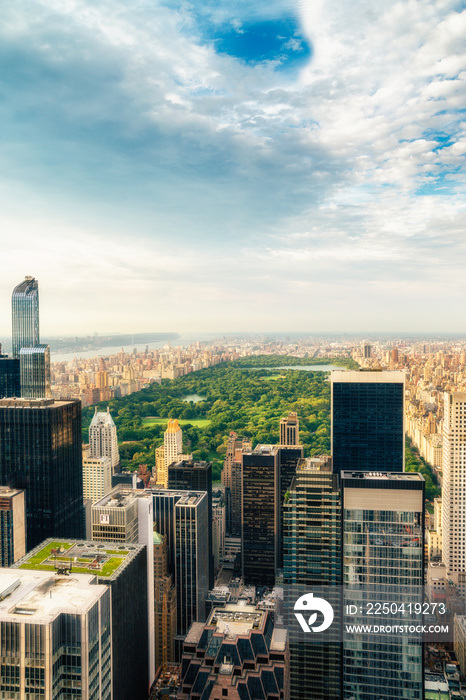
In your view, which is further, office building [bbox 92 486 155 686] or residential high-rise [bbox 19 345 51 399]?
residential high-rise [bbox 19 345 51 399]

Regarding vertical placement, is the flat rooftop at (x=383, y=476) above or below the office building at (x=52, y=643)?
above

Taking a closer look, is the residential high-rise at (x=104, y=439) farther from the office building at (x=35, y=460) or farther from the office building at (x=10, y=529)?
the office building at (x=10, y=529)

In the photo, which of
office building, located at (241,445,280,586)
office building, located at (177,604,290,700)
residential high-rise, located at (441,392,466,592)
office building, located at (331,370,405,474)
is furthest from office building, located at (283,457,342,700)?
office building, located at (241,445,280,586)

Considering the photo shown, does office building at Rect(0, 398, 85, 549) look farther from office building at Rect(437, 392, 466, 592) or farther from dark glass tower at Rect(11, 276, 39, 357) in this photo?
office building at Rect(437, 392, 466, 592)

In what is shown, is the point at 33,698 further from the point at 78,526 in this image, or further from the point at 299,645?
the point at 78,526

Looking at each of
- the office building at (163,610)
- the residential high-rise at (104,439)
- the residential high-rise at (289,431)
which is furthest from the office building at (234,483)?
the office building at (163,610)

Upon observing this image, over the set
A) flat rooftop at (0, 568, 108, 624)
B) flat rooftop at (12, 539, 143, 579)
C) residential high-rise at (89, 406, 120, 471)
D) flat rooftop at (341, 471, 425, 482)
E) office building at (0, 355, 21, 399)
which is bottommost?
residential high-rise at (89, 406, 120, 471)

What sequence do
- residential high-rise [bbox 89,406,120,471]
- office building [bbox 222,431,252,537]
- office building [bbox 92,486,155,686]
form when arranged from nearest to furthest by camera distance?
office building [bbox 92,486,155,686] → office building [bbox 222,431,252,537] → residential high-rise [bbox 89,406,120,471]
